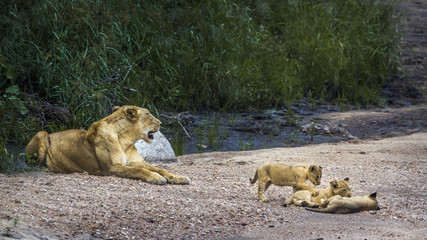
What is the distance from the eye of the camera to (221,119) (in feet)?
33.8

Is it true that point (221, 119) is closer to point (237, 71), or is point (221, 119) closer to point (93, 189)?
point (237, 71)

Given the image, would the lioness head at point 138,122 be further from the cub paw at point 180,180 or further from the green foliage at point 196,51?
the green foliage at point 196,51

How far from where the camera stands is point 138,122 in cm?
575

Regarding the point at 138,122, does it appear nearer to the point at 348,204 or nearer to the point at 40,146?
the point at 40,146

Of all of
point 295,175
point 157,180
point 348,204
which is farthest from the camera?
point 157,180

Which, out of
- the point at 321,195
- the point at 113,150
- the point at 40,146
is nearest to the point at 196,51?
the point at 40,146

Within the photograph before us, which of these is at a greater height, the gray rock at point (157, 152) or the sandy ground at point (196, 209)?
the sandy ground at point (196, 209)

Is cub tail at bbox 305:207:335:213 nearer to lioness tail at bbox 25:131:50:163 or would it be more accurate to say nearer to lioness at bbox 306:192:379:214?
lioness at bbox 306:192:379:214

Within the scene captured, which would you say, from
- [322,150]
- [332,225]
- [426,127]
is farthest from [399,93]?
[332,225]

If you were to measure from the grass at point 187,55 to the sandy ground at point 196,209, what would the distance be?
9.78ft

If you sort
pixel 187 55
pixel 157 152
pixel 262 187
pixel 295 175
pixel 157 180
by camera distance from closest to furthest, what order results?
pixel 295 175
pixel 262 187
pixel 157 180
pixel 157 152
pixel 187 55

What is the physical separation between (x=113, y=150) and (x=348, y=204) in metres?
2.22

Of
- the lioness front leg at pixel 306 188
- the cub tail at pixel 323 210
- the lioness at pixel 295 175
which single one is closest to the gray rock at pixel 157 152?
the lioness at pixel 295 175

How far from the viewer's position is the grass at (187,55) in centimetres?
866
